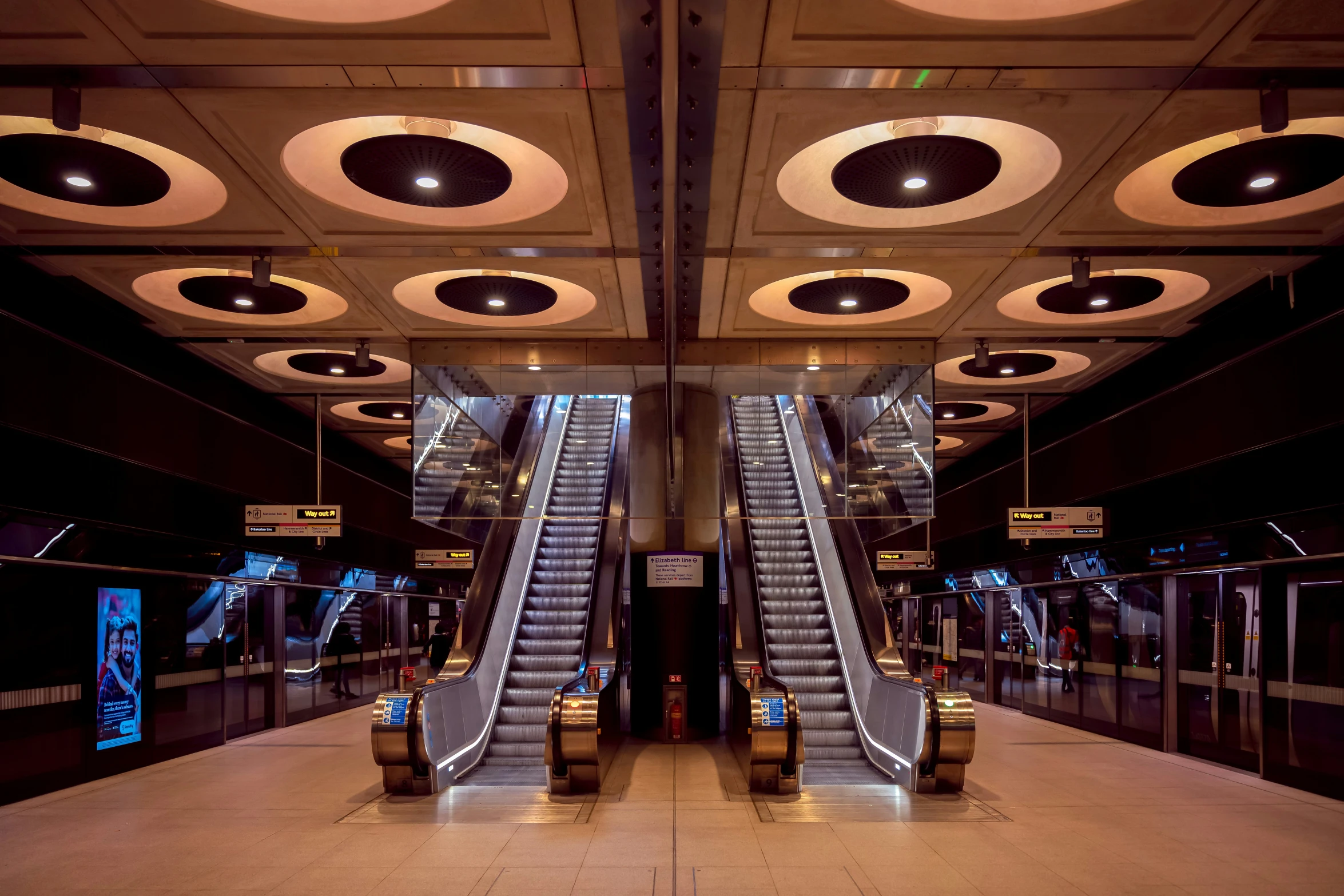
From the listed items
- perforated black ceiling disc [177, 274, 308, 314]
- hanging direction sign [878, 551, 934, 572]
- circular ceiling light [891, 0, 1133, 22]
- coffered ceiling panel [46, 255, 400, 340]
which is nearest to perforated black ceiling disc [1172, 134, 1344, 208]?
circular ceiling light [891, 0, 1133, 22]

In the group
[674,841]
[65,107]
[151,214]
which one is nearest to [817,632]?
[674,841]

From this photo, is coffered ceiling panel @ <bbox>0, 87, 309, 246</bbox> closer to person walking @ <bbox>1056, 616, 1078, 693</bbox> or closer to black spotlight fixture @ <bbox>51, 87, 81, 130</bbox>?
black spotlight fixture @ <bbox>51, 87, 81, 130</bbox>

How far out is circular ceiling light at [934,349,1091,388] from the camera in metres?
10.0

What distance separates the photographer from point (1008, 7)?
4.21 meters

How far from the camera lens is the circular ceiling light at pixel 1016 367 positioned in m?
10.0

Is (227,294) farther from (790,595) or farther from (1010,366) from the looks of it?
(1010,366)

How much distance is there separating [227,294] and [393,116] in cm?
356

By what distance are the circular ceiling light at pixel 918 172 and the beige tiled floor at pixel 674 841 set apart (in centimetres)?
429

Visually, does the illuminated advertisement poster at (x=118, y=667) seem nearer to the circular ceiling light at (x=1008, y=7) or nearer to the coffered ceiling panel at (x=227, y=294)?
the coffered ceiling panel at (x=227, y=294)

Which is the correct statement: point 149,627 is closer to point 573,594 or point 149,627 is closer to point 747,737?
point 573,594

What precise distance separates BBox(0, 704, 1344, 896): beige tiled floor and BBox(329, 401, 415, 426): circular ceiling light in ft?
16.5

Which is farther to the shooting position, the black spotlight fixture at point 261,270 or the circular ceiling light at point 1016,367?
the circular ceiling light at point 1016,367

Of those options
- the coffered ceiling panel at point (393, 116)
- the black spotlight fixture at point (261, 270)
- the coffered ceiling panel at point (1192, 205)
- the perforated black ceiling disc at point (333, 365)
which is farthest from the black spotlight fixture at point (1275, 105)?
the perforated black ceiling disc at point (333, 365)

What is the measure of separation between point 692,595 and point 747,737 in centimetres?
293
